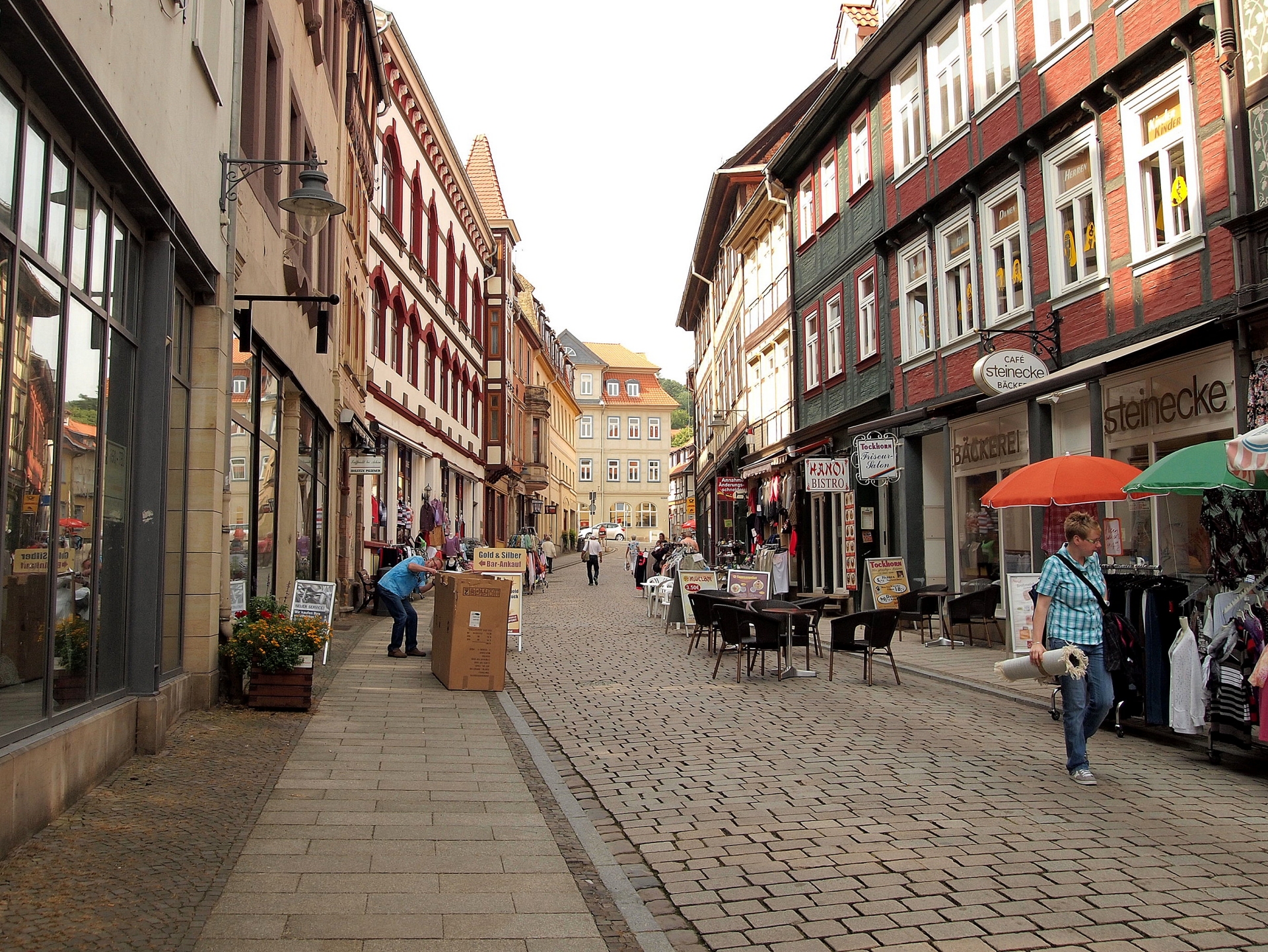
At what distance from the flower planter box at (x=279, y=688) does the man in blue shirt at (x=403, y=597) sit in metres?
4.31

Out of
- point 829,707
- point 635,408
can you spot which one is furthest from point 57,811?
point 635,408

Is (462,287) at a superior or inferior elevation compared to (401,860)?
superior

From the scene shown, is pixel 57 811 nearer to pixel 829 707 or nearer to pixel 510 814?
pixel 510 814

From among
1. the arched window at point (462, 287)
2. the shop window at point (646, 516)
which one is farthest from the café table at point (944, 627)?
the shop window at point (646, 516)

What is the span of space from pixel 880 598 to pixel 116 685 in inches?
478

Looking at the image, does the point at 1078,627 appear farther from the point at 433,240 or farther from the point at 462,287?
the point at 462,287

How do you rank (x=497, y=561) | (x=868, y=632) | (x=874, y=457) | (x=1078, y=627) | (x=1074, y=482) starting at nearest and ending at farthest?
(x=1078, y=627) < (x=1074, y=482) < (x=868, y=632) < (x=497, y=561) < (x=874, y=457)

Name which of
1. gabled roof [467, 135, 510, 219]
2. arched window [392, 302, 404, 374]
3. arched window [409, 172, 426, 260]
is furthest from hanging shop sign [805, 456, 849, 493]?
gabled roof [467, 135, 510, 219]

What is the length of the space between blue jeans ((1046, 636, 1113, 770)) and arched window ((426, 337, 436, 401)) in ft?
90.2

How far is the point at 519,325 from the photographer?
54.5 m

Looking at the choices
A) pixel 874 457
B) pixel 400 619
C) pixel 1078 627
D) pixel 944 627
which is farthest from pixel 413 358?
pixel 1078 627

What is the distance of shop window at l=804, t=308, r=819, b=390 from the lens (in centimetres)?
2581

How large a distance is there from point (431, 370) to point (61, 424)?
92.7ft

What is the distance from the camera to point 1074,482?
36.8ft
